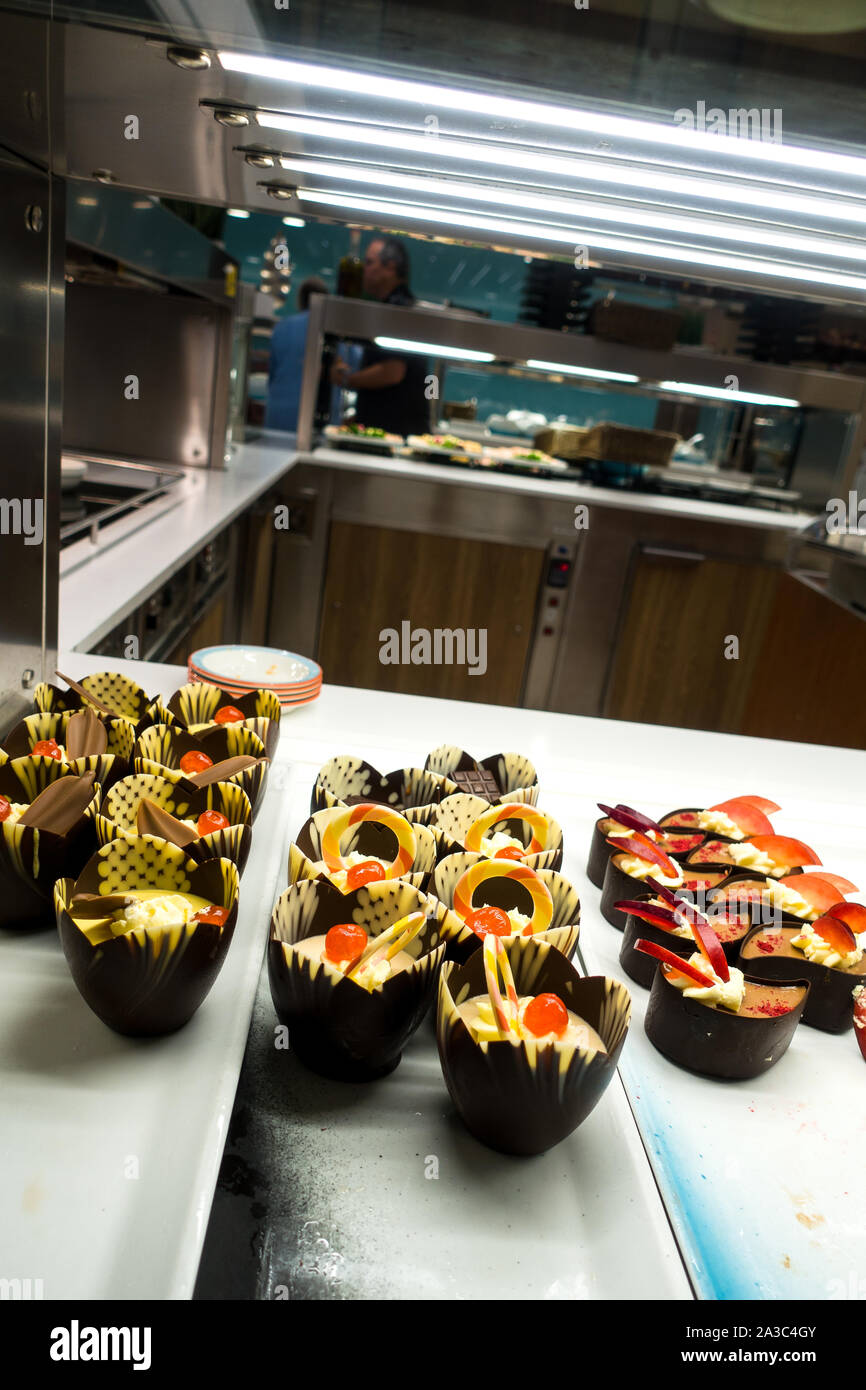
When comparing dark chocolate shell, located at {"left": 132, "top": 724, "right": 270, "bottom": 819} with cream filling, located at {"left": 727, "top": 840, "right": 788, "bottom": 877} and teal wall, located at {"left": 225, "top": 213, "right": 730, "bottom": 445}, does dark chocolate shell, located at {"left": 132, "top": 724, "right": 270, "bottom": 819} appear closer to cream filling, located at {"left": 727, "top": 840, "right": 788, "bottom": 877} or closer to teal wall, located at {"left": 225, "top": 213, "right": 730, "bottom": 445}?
cream filling, located at {"left": 727, "top": 840, "right": 788, "bottom": 877}

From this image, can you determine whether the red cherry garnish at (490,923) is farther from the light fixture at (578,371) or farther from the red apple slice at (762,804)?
the light fixture at (578,371)

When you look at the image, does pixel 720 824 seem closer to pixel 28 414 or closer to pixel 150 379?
pixel 28 414

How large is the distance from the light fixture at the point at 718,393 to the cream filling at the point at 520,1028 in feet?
11.8

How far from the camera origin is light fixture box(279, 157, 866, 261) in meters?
0.88

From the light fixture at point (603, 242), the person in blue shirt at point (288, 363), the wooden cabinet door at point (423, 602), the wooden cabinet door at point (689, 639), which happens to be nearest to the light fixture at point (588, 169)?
the light fixture at point (603, 242)

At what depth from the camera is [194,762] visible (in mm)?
952

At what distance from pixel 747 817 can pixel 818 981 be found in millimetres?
287

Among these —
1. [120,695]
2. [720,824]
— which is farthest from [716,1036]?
[120,695]

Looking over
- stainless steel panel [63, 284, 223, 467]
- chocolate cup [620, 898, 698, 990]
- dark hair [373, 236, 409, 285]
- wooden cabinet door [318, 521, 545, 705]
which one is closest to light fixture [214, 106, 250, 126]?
chocolate cup [620, 898, 698, 990]

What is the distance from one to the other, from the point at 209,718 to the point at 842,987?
0.71 metres

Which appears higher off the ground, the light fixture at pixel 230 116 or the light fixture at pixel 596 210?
the light fixture at pixel 230 116

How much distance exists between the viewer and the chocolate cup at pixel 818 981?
799 millimetres
